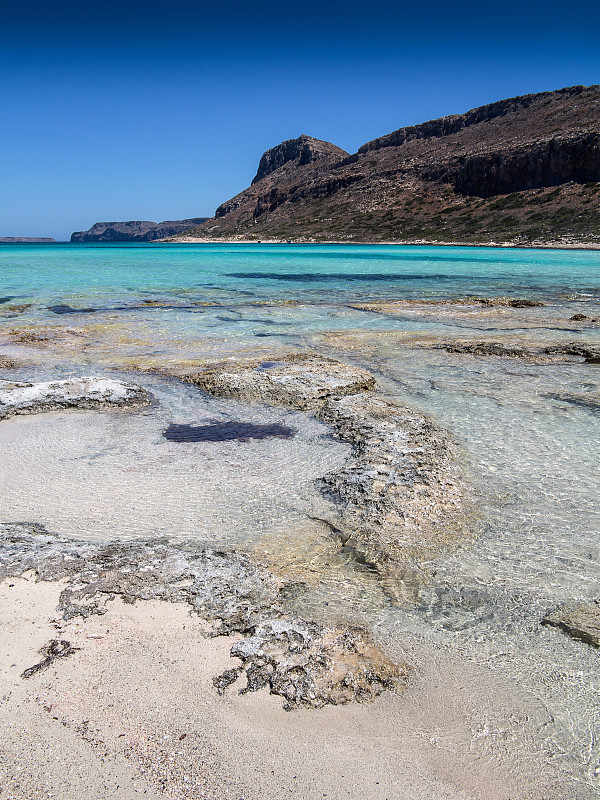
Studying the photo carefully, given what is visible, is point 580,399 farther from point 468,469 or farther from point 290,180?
point 290,180

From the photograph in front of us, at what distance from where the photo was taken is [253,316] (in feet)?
51.0

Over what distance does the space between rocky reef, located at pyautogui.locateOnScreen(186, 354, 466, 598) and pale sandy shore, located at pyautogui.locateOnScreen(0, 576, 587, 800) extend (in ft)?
3.02

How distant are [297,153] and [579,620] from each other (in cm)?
18793

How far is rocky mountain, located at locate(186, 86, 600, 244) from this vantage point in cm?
6869

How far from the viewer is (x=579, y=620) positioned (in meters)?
3.17

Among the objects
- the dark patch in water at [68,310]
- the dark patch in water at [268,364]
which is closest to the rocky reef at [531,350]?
the dark patch in water at [268,364]

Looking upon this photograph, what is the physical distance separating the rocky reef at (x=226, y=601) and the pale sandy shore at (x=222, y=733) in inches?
3.7

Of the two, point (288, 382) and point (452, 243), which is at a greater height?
point (452, 243)

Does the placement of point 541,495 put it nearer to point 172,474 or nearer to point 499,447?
point 499,447

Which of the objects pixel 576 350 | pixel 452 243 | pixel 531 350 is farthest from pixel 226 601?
pixel 452 243

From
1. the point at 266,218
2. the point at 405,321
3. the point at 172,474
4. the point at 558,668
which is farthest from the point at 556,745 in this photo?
the point at 266,218

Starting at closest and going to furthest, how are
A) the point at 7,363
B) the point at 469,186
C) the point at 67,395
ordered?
the point at 67,395
the point at 7,363
the point at 469,186

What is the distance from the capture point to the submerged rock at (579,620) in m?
3.04

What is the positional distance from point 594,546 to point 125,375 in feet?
23.5
